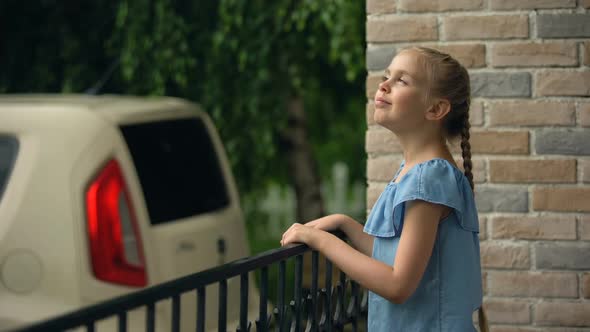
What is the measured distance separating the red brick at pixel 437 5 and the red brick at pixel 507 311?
0.97 meters

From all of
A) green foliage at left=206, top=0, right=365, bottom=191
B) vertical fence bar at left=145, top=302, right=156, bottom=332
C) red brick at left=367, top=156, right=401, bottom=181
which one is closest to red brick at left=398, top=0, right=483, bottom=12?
red brick at left=367, top=156, right=401, bottom=181

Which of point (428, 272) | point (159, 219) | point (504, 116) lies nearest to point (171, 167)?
point (159, 219)

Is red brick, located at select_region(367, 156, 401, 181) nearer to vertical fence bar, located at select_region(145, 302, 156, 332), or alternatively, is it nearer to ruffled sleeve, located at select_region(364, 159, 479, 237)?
ruffled sleeve, located at select_region(364, 159, 479, 237)

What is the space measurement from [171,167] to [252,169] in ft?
14.3

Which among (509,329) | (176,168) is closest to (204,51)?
(176,168)

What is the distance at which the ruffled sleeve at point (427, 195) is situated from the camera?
2.42m

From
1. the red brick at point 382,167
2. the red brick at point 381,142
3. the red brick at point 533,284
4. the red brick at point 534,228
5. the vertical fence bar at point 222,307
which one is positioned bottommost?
the red brick at point 533,284

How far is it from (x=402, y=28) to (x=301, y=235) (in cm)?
116

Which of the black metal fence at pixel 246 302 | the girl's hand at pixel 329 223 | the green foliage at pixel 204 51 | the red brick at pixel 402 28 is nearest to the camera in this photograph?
the black metal fence at pixel 246 302

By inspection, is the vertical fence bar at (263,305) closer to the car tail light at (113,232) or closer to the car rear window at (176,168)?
the car tail light at (113,232)

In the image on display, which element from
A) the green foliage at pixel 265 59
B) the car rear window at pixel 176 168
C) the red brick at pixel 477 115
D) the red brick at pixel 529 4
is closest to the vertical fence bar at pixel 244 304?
the red brick at pixel 477 115

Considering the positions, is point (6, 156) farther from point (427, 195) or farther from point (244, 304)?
point (427, 195)

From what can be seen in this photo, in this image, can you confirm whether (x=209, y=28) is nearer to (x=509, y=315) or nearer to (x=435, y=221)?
(x=509, y=315)

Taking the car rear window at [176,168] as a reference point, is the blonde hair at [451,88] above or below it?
above
